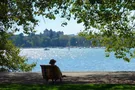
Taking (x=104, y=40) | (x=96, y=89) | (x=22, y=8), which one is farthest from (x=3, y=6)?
(x=104, y=40)

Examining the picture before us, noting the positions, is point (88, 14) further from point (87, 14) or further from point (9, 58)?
point (9, 58)

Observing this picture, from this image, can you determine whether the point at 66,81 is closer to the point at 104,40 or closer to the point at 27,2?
the point at 27,2

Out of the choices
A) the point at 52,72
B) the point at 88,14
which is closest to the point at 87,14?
the point at 88,14

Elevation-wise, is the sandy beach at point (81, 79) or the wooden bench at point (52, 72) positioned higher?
the wooden bench at point (52, 72)

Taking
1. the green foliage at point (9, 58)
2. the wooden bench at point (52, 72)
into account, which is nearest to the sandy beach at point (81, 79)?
the wooden bench at point (52, 72)

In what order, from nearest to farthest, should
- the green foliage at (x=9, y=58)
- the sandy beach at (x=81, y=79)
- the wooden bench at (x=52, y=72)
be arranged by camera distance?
the wooden bench at (x=52, y=72) → the sandy beach at (x=81, y=79) → the green foliage at (x=9, y=58)

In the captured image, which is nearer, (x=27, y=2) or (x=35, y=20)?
(x=27, y=2)

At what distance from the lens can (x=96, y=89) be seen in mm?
12992

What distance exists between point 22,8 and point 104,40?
902 cm

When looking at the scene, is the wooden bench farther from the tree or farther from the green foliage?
the green foliage

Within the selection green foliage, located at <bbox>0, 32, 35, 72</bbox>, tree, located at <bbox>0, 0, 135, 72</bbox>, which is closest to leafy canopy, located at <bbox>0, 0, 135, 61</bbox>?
tree, located at <bbox>0, 0, 135, 72</bbox>

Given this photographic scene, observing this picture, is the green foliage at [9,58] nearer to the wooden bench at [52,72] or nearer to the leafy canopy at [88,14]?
the leafy canopy at [88,14]

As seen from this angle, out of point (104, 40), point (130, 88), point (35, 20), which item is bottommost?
point (130, 88)

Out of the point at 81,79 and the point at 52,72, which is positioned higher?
the point at 52,72
